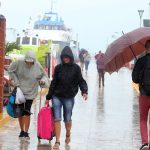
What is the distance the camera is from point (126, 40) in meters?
9.35

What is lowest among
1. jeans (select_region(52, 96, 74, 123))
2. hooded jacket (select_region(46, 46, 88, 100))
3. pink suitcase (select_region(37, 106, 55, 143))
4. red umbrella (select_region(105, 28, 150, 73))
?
pink suitcase (select_region(37, 106, 55, 143))

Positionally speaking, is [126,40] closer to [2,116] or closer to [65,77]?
[65,77]

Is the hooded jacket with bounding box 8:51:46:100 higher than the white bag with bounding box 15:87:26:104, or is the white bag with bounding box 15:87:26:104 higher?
the hooded jacket with bounding box 8:51:46:100

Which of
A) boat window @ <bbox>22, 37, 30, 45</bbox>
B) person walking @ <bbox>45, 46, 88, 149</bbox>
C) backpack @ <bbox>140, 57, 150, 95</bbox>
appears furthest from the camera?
boat window @ <bbox>22, 37, 30, 45</bbox>

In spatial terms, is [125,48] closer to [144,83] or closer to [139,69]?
[139,69]

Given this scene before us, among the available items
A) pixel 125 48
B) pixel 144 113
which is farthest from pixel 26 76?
pixel 144 113

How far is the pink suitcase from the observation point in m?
10.2

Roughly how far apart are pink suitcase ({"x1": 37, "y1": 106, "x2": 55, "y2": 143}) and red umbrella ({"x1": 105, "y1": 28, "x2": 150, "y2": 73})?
48.3 inches

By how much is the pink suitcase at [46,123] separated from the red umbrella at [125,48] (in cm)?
123

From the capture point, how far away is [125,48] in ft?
31.0

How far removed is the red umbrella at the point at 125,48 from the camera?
929 centimetres

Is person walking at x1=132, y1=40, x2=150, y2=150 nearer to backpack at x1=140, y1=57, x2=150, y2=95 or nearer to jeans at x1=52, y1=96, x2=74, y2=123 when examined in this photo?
backpack at x1=140, y1=57, x2=150, y2=95

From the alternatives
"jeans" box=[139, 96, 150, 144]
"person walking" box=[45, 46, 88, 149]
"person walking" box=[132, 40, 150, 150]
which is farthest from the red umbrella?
"jeans" box=[139, 96, 150, 144]

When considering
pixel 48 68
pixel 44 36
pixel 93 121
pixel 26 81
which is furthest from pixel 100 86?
pixel 44 36
